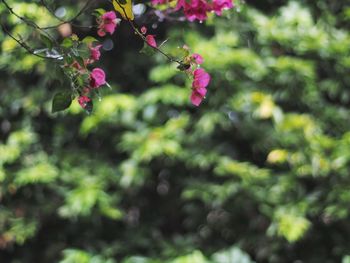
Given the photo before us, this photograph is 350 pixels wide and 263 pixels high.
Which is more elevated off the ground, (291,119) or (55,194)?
(291,119)

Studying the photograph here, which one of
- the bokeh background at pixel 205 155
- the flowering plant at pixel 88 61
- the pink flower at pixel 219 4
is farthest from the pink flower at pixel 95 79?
the bokeh background at pixel 205 155

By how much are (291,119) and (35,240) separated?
1.17 metres

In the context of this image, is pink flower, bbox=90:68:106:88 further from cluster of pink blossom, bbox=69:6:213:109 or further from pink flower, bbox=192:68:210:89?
pink flower, bbox=192:68:210:89

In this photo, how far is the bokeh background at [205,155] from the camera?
7.53 ft

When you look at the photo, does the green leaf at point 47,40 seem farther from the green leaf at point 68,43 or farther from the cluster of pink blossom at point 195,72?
the cluster of pink blossom at point 195,72

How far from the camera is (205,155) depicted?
7.76ft

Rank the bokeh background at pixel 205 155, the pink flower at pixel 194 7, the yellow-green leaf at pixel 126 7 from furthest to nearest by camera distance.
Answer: the bokeh background at pixel 205 155
the pink flower at pixel 194 7
the yellow-green leaf at pixel 126 7

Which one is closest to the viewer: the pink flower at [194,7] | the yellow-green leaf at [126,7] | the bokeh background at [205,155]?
the yellow-green leaf at [126,7]

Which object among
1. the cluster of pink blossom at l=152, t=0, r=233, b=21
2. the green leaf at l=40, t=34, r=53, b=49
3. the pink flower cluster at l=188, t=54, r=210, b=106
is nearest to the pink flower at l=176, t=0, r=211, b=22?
the cluster of pink blossom at l=152, t=0, r=233, b=21

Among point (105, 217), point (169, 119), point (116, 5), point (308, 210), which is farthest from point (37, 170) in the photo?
point (116, 5)

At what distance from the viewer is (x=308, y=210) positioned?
7.41 feet

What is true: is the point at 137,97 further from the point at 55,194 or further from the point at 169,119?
the point at 55,194

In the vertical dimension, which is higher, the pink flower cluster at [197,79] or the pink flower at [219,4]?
the pink flower at [219,4]

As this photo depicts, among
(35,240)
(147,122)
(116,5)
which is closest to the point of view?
(116,5)
